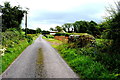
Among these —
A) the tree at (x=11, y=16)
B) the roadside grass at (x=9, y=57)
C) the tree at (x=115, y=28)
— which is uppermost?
the tree at (x=11, y=16)

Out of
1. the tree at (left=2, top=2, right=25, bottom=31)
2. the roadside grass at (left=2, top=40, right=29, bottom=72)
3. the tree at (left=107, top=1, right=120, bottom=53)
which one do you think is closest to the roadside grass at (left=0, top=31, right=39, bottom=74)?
Answer: the roadside grass at (left=2, top=40, right=29, bottom=72)

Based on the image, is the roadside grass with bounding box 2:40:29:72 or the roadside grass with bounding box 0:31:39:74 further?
the roadside grass with bounding box 0:31:39:74

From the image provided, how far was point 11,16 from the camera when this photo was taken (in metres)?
41.3

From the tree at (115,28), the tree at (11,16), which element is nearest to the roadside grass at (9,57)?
the tree at (115,28)

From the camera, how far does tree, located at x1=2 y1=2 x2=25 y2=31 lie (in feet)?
134

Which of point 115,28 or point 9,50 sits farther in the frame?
point 9,50

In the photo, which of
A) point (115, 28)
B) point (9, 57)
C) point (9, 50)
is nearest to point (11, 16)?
point (9, 50)

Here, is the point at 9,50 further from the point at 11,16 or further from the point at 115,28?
the point at 11,16

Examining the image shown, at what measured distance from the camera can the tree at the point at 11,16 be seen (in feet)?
134

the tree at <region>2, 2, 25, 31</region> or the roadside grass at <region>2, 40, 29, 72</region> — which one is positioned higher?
the tree at <region>2, 2, 25, 31</region>

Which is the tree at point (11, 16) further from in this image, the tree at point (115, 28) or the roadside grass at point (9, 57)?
the tree at point (115, 28)

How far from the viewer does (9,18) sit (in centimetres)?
4106

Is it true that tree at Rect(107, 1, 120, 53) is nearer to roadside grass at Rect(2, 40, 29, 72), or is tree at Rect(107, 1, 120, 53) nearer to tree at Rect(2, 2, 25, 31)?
roadside grass at Rect(2, 40, 29, 72)

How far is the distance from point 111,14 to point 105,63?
4.05 meters
